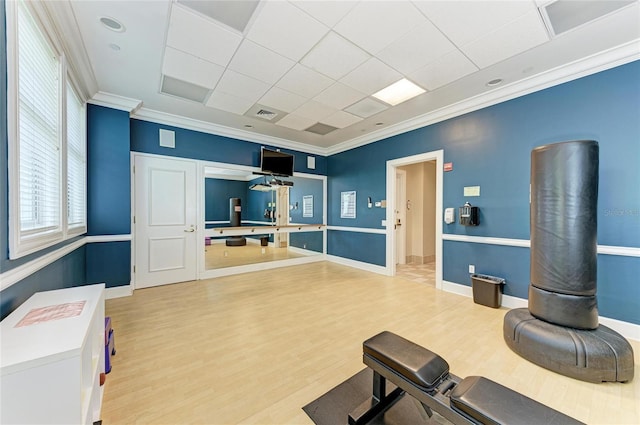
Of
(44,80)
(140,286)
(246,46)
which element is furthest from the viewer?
(140,286)

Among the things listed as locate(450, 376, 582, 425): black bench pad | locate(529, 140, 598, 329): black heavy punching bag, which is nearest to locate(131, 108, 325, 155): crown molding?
locate(529, 140, 598, 329): black heavy punching bag

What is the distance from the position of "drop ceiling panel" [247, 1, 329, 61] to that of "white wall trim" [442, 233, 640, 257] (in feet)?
11.4

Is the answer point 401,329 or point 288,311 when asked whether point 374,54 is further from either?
point 288,311

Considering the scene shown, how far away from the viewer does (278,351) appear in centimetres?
235

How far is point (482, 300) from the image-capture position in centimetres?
347

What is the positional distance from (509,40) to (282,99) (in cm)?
277

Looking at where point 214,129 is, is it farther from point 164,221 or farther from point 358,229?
point 358,229

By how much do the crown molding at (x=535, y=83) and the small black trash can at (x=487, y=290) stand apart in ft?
8.33

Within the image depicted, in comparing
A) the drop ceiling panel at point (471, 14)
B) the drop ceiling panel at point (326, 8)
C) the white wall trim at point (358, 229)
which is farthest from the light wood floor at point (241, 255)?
the drop ceiling panel at point (471, 14)

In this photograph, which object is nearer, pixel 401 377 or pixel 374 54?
pixel 401 377

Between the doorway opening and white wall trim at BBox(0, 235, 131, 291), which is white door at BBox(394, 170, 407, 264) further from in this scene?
white wall trim at BBox(0, 235, 131, 291)

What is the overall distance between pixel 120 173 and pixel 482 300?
224 inches

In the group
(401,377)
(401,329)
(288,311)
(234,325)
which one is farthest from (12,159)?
(401,329)

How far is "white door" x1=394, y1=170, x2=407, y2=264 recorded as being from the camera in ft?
19.5
